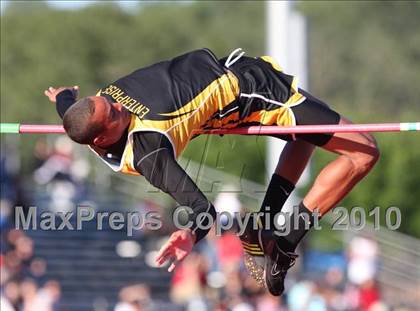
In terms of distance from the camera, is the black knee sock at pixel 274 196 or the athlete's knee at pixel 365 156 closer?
the athlete's knee at pixel 365 156

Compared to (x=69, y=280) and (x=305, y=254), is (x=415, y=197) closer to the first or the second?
(x=305, y=254)

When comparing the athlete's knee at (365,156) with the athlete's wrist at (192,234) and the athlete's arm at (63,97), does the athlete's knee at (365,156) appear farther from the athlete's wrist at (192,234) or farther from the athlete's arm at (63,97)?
the athlete's arm at (63,97)

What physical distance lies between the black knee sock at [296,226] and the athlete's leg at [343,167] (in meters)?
0.05

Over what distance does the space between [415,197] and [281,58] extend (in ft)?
24.5

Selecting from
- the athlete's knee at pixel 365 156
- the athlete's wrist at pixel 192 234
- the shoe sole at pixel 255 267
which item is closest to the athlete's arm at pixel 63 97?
the athlete's wrist at pixel 192 234

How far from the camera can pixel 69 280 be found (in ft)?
54.9

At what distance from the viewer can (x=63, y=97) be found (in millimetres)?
7691

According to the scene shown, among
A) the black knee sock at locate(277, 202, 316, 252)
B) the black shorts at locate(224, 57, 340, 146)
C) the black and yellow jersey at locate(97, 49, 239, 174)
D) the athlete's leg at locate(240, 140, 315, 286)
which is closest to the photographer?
the black and yellow jersey at locate(97, 49, 239, 174)

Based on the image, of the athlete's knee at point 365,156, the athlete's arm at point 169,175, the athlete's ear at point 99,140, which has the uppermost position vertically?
the athlete's ear at point 99,140

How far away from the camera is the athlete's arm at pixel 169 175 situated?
264 inches

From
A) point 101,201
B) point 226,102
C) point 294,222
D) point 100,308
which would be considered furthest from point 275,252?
point 101,201

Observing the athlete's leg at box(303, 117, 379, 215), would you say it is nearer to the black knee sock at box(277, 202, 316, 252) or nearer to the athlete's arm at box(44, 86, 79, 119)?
the black knee sock at box(277, 202, 316, 252)

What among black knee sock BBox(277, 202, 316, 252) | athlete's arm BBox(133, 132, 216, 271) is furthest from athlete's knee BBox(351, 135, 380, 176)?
athlete's arm BBox(133, 132, 216, 271)

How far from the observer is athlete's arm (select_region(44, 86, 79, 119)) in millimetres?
7530
